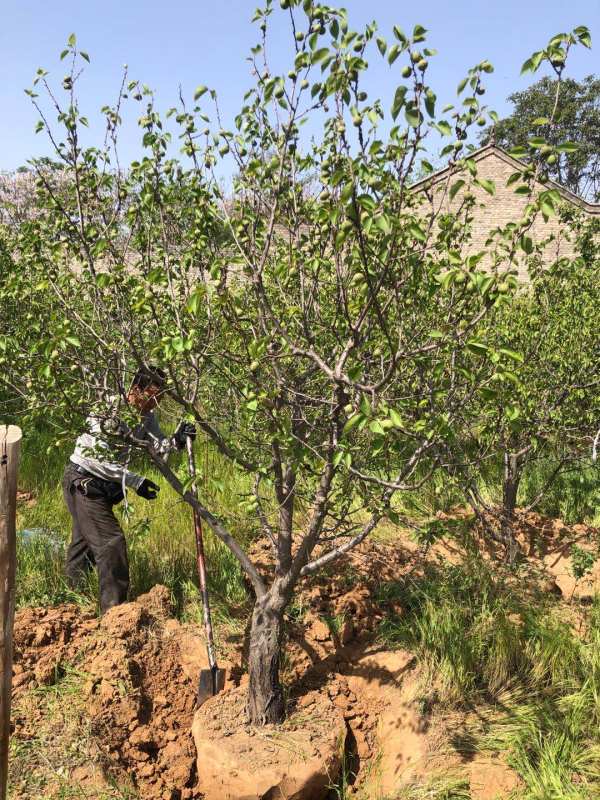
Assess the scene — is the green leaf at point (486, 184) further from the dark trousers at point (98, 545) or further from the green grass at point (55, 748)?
the dark trousers at point (98, 545)

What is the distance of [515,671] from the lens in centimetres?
376

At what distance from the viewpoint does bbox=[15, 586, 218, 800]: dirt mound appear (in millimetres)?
3340

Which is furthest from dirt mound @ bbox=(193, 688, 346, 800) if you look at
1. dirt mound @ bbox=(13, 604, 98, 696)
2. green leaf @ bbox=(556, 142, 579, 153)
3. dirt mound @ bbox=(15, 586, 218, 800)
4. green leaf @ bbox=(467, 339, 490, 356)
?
green leaf @ bbox=(556, 142, 579, 153)

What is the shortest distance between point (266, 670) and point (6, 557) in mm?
1732

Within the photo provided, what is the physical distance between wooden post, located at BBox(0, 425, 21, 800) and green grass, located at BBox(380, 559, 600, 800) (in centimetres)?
234

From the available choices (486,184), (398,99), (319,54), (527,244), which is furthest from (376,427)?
(319,54)

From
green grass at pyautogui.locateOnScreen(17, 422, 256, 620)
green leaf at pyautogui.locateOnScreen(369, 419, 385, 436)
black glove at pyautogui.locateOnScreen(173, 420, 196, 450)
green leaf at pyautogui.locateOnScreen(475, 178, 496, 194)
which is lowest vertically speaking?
green grass at pyautogui.locateOnScreen(17, 422, 256, 620)

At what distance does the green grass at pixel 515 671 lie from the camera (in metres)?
3.11

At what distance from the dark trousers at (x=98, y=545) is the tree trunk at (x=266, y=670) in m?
1.28

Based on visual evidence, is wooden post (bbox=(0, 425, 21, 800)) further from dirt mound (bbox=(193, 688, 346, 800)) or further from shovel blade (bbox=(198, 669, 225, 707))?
shovel blade (bbox=(198, 669, 225, 707))

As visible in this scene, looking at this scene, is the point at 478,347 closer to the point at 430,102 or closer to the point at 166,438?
the point at 430,102

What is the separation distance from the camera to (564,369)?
5.03 meters

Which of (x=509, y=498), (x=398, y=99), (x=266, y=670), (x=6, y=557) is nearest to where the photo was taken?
(x=398, y=99)

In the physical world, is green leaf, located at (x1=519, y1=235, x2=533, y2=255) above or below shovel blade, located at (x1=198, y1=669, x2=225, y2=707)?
above
